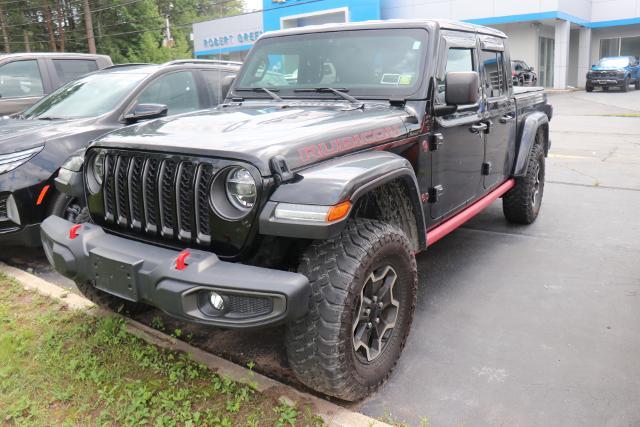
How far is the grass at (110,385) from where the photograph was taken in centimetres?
255

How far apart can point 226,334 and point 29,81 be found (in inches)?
242

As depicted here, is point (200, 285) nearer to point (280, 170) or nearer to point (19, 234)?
point (280, 170)

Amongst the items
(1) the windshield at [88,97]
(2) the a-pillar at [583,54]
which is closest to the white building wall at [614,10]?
(2) the a-pillar at [583,54]

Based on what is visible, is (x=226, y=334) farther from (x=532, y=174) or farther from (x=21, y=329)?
(x=532, y=174)

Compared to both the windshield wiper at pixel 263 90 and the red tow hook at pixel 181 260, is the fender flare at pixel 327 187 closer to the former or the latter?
the red tow hook at pixel 181 260

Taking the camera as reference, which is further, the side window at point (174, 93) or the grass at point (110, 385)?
the side window at point (174, 93)

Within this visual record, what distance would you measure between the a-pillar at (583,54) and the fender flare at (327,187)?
3368 cm

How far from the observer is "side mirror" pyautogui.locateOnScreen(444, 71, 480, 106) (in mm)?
3301

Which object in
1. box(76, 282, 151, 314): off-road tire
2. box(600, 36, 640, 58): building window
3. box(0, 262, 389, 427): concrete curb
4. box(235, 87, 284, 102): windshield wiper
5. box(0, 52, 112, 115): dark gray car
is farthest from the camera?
box(600, 36, 640, 58): building window

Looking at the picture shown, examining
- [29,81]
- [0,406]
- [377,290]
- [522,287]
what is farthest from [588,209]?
[29,81]

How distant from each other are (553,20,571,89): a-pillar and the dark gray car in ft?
88.1

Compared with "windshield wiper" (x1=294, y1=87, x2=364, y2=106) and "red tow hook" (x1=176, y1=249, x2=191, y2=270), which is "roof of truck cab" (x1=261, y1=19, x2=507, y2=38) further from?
"red tow hook" (x1=176, y1=249, x2=191, y2=270)

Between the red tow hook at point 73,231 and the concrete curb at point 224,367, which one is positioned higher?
the red tow hook at point 73,231

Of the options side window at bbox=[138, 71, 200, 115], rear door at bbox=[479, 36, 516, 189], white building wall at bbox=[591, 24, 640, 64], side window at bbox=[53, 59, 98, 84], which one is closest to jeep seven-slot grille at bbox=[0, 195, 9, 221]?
side window at bbox=[138, 71, 200, 115]
